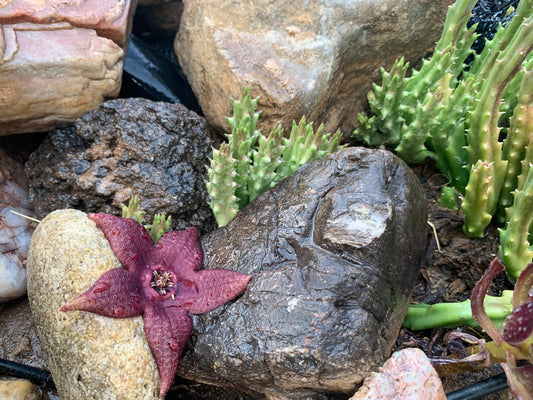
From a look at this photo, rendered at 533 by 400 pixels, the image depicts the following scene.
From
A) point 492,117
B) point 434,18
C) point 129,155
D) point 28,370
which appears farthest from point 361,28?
point 28,370

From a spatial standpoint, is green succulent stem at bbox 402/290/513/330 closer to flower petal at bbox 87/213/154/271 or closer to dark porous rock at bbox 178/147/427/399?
dark porous rock at bbox 178/147/427/399

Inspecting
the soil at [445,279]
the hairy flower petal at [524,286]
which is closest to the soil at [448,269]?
the soil at [445,279]

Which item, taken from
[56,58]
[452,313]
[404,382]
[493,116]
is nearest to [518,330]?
[404,382]

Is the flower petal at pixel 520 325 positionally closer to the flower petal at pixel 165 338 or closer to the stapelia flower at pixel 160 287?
the stapelia flower at pixel 160 287

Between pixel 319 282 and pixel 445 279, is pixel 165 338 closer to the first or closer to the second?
pixel 319 282

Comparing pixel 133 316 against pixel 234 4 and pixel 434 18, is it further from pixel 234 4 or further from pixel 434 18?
pixel 434 18

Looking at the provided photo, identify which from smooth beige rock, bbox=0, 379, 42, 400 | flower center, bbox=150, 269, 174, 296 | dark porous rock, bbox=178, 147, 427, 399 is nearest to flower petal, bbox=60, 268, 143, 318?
flower center, bbox=150, 269, 174, 296
